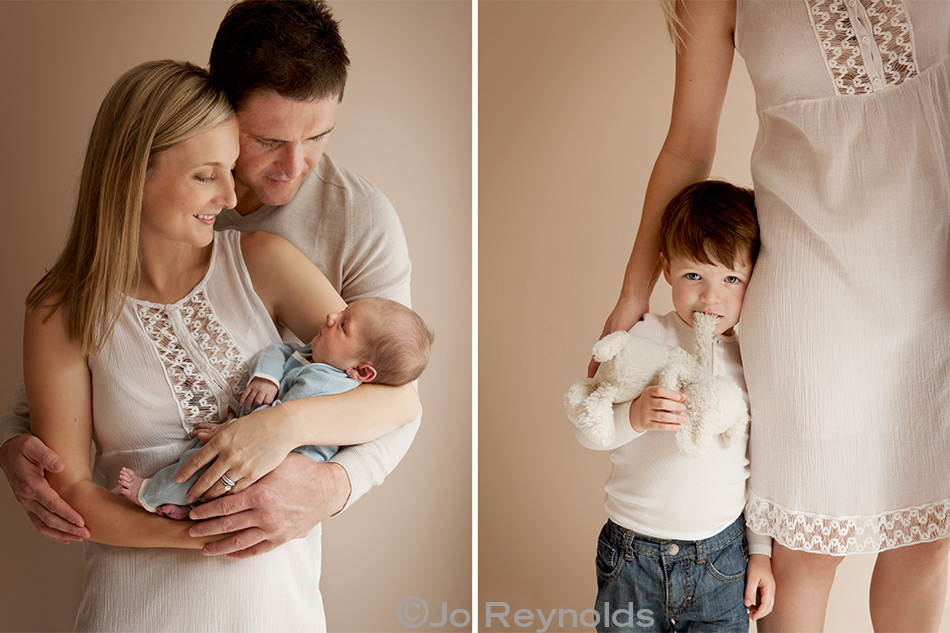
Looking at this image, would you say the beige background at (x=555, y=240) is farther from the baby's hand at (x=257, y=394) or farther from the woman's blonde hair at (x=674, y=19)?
the baby's hand at (x=257, y=394)

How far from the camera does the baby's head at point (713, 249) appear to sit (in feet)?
4.94

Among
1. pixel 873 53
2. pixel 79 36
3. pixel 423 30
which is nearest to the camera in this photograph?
pixel 873 53

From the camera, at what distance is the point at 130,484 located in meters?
1.44

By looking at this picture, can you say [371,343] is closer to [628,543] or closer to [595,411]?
[595,411]

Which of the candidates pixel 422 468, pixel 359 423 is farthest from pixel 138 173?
pixel 422 468

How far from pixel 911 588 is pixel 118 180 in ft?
5.41

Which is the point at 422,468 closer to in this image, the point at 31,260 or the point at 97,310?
the point at 97,310

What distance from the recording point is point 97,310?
1502 mm

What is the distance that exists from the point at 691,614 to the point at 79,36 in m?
1.70

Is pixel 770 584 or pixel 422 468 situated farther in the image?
pixel 422 468

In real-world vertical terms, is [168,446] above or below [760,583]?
above

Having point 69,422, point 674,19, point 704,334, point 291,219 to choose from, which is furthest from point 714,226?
point 69,422

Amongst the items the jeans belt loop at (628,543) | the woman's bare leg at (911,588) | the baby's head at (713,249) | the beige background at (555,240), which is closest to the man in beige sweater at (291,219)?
the jeans belt loop at (628,543)

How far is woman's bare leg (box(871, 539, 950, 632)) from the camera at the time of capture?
1501 mm
